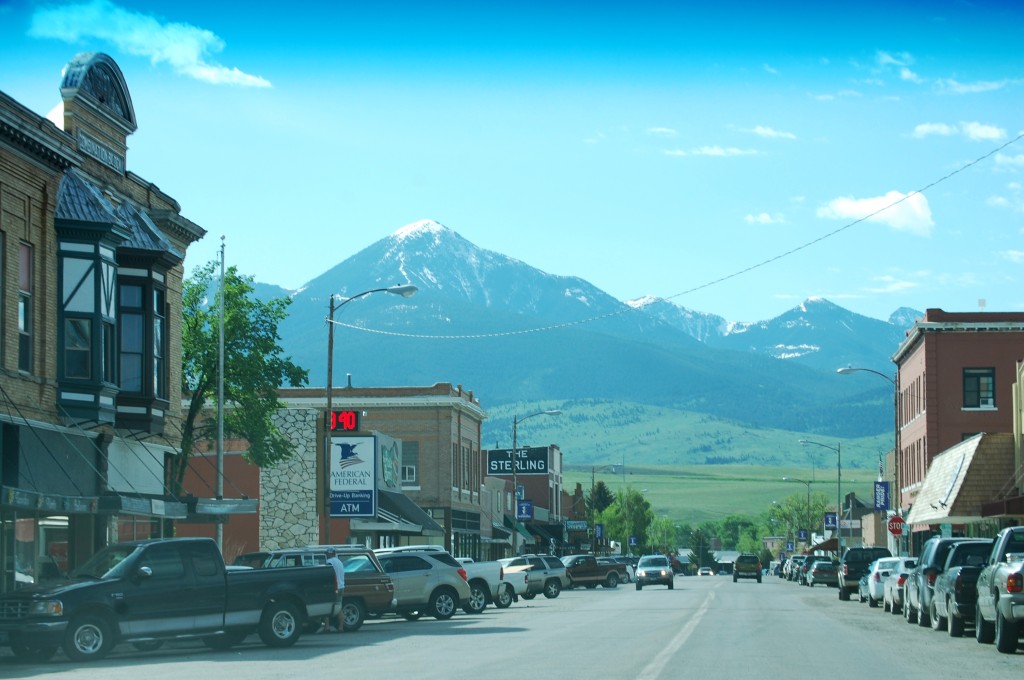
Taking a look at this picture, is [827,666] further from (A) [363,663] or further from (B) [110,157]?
(B) [110,157]

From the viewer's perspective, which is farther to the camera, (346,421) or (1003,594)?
(346,421)

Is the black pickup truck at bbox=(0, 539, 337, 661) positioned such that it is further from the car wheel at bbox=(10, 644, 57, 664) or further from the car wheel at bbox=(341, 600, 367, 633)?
the car wheel at bbox=(341, 600, 367, 633)

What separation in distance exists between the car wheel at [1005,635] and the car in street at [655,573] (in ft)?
149

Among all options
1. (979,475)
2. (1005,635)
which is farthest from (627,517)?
(1005,635)

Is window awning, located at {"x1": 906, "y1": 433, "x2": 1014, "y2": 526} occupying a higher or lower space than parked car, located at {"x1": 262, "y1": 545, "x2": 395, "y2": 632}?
higher

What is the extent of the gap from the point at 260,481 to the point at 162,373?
71.7 ft

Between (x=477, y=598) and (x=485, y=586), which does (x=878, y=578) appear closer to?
(x=485, y=586)

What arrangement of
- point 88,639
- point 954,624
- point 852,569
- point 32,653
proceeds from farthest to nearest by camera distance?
1. point 852,569
2. point 954,624
3. point 32,653
4. point 88,639

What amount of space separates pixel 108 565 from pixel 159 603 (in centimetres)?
105

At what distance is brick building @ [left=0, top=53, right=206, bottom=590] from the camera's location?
30156 millimetres

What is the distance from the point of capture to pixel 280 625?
26766 mm

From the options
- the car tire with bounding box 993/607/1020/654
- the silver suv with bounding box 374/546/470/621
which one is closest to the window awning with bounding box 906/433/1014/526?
the silver suv with bounding box 374/546/470/621

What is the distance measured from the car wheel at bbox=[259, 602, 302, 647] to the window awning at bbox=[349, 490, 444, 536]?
2693cm

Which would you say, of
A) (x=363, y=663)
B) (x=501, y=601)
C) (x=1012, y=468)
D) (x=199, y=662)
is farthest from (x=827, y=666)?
(x=1012, y=468)
